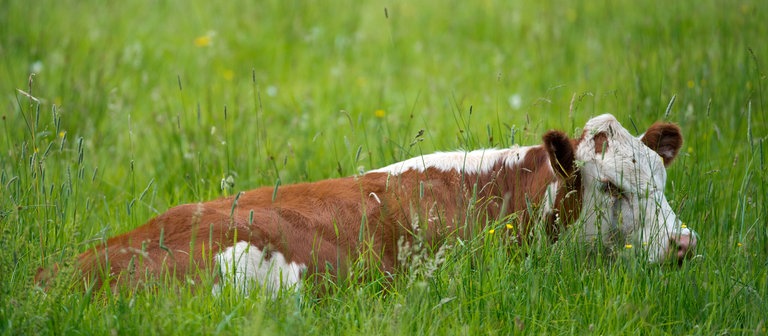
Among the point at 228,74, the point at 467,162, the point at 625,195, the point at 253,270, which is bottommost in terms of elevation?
the point at 253,270

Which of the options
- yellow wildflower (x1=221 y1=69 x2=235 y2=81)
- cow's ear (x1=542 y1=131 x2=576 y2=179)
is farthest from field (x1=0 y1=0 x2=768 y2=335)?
cow's ear (x1=542 y1=131 x2=576 y2=179)

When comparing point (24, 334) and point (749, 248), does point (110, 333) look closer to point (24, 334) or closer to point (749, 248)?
point (24, 334)

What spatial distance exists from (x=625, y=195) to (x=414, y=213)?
100 centimetres

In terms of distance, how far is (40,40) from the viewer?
28.5 ft

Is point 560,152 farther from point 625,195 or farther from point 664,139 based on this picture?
point 664,139

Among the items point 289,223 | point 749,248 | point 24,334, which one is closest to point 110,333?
point 24,334

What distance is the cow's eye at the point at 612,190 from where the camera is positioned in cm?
445

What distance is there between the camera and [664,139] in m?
4.87

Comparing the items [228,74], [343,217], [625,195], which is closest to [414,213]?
[343,217]

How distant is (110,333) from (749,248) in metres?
2.81

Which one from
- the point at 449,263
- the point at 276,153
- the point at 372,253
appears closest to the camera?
the point at 449,263

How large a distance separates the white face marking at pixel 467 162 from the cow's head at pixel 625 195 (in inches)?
14.6

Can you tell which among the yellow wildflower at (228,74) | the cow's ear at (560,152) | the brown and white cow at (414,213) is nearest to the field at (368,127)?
the yellow wildflower at (228,74)

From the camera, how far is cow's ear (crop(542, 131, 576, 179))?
4.34 m
